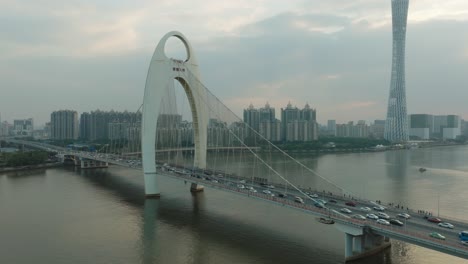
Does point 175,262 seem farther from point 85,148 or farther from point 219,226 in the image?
point 85,148

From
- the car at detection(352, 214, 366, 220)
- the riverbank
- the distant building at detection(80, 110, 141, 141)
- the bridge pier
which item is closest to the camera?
A: the bridge pier

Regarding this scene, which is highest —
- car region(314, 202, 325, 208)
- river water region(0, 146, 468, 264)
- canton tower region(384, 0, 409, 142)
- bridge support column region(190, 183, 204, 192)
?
canton tower region(384, 0, 409, 142)

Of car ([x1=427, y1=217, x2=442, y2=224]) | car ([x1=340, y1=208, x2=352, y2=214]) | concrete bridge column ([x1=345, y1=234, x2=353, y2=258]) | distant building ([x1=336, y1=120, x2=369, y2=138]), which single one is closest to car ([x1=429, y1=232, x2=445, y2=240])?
car ([x1=427, y1=217, x2=442, y2=224])

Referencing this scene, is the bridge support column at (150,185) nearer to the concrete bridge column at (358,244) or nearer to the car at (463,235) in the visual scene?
the concrete bridge column at (358,244)

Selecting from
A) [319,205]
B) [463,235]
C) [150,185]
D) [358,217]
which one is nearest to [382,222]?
[358,217]

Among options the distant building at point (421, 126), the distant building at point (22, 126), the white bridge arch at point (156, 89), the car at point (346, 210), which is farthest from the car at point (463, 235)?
the distant building at point (22, 126)

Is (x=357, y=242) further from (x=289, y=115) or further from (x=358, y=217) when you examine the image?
(x=289, y=115)

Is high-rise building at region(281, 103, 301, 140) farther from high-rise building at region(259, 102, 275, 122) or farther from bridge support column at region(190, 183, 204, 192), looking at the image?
bridge support column at region(190, 183, 204, 192)
